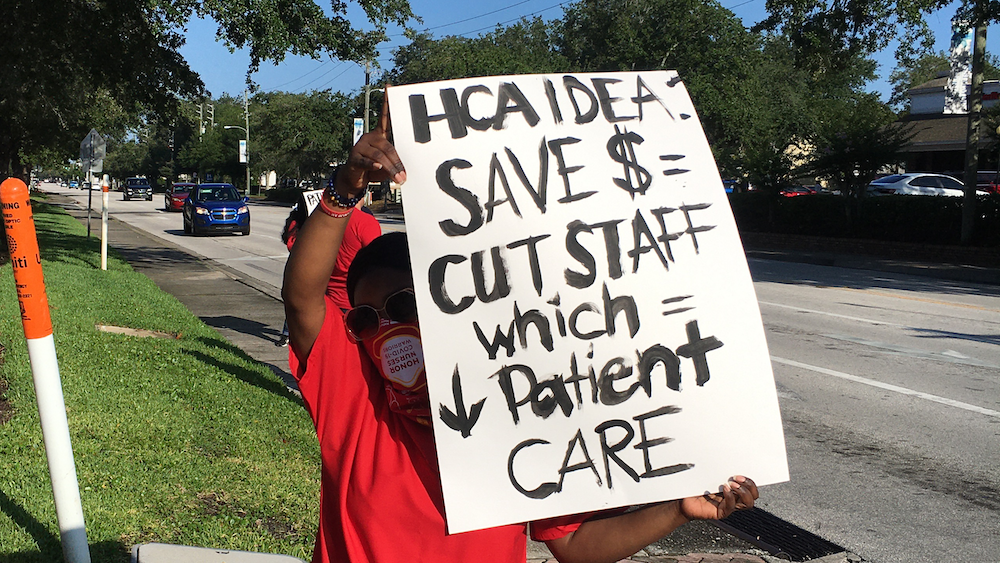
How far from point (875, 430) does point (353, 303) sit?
5524 mm

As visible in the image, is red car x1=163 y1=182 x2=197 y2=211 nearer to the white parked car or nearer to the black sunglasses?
the white parked car

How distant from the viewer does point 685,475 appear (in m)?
1.71

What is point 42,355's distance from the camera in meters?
3.07

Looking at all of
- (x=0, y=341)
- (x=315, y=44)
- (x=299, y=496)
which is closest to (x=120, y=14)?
(x=315, y=44)

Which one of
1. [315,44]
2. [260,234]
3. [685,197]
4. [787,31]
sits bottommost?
[260,234]

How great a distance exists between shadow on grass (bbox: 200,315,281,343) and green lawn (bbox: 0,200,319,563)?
1.77 m

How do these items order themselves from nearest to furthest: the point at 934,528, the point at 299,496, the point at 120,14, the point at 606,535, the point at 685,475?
the point at 685,475, the point at 606,535, the point at 299,496, the point at 934,528, the point at 120,14

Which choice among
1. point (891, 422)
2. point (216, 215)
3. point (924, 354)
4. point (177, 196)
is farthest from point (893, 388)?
point (177, 196)

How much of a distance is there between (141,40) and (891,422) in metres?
11.6

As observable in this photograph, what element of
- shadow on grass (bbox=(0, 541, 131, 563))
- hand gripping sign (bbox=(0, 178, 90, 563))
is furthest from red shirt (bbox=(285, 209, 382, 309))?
shadow on grass (bbox=(0, 541, 131, 563))

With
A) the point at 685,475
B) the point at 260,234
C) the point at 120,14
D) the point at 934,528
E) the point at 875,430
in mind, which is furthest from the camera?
the point at 260,234

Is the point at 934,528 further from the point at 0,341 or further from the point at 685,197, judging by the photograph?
the point at 0,341

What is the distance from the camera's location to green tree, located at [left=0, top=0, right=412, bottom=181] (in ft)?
39.7

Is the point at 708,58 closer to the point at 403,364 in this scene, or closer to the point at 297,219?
the point at 297,219
